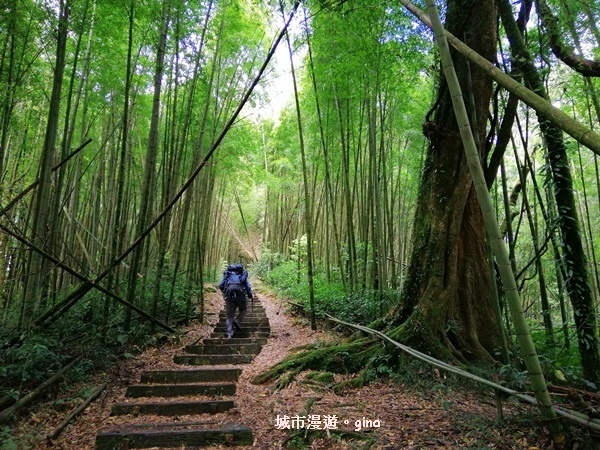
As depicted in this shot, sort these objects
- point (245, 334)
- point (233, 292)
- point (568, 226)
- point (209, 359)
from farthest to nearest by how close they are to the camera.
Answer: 1. point (245, 334)
2. point (233, 292)
3. point (209, 359)
4. point (568, 226)

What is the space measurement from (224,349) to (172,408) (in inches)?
73.1

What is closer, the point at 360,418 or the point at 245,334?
the point at 360,418

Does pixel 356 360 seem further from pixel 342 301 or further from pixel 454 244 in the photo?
pixel 342 301

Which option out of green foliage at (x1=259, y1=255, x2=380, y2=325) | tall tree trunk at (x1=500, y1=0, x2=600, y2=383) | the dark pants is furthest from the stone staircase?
tall tree trunk at (x1=500, y1=0, x2=600, y2=383)

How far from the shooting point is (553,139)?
270 centimetres

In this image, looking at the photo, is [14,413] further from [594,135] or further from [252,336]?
[594,135]

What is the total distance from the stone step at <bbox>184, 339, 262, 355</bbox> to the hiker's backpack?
861mm

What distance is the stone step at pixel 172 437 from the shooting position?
2.39 meters

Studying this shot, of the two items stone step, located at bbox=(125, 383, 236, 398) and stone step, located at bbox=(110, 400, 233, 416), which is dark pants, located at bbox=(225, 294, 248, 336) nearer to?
stone step, located at bbox=(125, 383, 236, 398)

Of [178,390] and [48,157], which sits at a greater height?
[48,157]

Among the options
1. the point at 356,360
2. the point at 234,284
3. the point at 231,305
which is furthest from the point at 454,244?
the point at 231,305

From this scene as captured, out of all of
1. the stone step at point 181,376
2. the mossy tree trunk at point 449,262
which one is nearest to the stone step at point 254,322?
the stone step at point 181,376

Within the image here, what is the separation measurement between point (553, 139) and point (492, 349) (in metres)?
2.00

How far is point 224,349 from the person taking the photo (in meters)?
4.82
